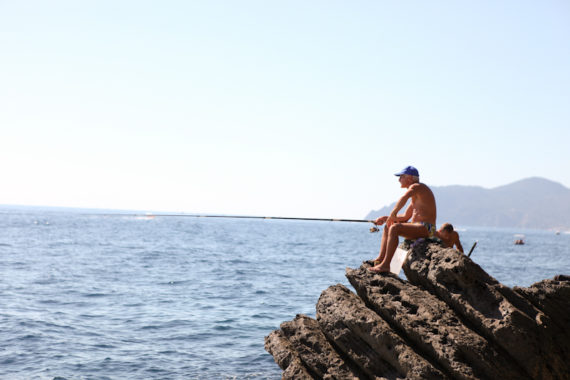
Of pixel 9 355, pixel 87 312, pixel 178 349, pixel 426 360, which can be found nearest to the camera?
pixel 426 360

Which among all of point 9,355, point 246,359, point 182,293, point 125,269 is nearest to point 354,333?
point 246,359

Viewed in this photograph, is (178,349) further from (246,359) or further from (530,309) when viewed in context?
(530,309)

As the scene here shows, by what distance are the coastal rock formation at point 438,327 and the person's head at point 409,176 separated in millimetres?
1156

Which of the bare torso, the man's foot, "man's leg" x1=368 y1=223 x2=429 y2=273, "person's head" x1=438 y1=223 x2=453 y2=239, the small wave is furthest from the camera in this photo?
the small wave

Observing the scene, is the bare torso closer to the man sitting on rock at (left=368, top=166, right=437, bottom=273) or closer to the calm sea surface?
the man sitting on rock at (left=368, top=166, right=437, bottom=273)

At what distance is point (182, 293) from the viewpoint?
2319 cm

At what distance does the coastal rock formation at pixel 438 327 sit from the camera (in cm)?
682

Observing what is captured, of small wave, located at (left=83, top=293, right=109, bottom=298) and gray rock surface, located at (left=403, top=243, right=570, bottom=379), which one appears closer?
gray rock surface, located at (left=403, top=243, right=570, bottom=379)

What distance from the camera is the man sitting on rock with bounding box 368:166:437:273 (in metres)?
8.35

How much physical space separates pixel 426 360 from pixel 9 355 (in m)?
10.9

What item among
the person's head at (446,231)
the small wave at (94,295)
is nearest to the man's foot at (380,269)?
the person's head at (446,231)

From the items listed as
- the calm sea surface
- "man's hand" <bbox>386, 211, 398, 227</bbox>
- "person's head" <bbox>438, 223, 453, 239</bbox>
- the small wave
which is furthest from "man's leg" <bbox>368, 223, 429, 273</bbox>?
the small wave

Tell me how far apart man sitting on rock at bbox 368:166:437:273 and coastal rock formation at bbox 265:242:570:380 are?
0.74 ft

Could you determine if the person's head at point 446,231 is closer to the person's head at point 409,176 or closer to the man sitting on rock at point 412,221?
the man sitting on rock at point 412,221
